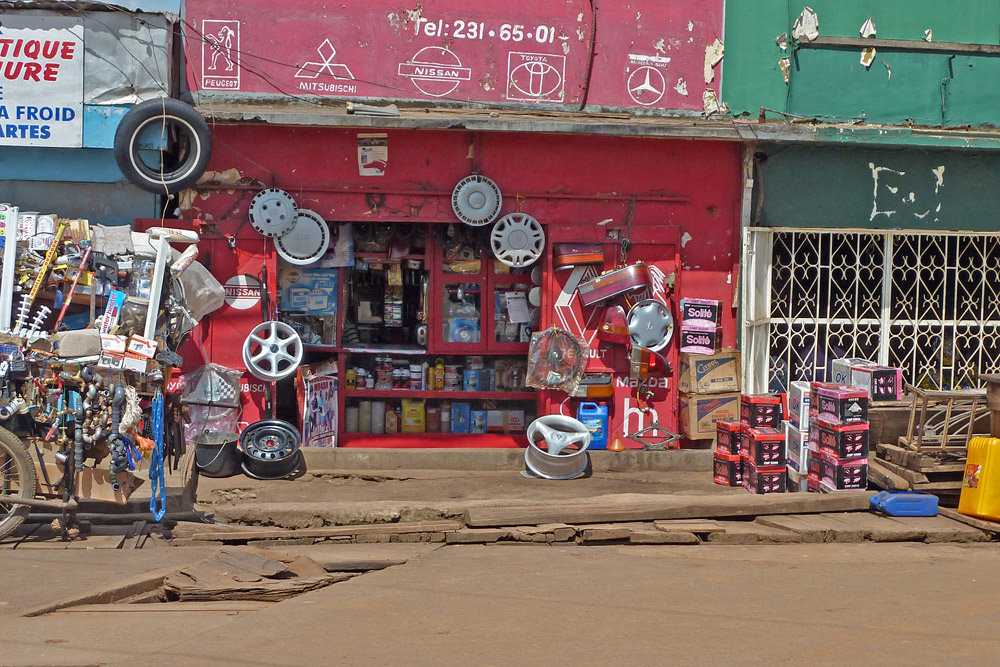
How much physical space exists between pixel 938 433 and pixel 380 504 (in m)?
5.21

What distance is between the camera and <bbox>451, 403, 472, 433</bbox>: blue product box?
10.7m

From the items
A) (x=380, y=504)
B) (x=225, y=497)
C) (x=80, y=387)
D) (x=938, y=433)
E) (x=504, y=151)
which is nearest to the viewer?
(x=80, y=387)

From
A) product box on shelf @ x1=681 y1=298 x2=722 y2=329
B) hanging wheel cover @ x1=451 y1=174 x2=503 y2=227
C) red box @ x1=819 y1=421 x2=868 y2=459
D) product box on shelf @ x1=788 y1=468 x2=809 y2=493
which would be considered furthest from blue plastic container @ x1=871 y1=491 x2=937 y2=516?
hanging wheel cover @ x1=451 y1=174 x2=503 y2=227

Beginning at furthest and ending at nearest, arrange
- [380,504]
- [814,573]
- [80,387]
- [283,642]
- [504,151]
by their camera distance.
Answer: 1. [504,151]
2. [380,504]
3. [80,387]
4. [814,573]
5. [283,642]

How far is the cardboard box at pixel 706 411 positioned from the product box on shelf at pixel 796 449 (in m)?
1.03

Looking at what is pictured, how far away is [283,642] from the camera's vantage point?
15.7 ft

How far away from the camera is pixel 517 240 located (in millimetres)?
10102

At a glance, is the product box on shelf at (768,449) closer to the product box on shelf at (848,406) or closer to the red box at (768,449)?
the red box at (768,449)

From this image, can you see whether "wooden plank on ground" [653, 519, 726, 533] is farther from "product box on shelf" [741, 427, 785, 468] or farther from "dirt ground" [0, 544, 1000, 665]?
"product box on shelf" [741, 427, 785, 468]

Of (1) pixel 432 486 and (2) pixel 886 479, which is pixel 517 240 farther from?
(2) pixel 886 479

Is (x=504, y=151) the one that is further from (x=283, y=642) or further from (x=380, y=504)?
(x=283, y=642)

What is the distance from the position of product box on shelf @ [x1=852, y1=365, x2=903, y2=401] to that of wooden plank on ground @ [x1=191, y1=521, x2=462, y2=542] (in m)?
4.13

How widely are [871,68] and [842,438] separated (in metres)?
4.19

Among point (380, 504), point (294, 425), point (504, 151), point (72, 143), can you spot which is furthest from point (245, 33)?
point (380, 504)
